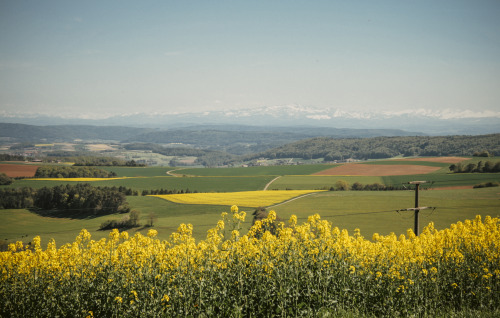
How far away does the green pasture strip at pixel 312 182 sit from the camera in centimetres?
6919

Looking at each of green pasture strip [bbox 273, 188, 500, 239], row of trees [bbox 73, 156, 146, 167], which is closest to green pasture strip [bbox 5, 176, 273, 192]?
green pasture strip [bbox 273, 188, 500, 239]

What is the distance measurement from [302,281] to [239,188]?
61753 millimetres

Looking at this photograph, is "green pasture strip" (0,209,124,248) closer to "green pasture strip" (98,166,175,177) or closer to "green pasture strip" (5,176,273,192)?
"green pasture strip" (5,176,273,192)

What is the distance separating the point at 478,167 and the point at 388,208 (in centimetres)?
3472

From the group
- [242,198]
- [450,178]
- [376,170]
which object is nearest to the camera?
[242,198]

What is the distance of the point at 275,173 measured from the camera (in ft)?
316

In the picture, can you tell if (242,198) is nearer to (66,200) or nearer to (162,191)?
(162,191)

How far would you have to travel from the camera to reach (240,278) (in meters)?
8.88

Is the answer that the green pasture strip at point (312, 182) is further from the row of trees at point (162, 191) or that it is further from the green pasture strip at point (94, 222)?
the green pasture strip at point (94, 222)

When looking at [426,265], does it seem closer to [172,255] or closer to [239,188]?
[172,255]

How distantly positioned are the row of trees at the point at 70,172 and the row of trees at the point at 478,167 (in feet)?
257

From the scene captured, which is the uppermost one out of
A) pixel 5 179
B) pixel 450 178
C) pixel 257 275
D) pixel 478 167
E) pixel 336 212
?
pixel 257 275

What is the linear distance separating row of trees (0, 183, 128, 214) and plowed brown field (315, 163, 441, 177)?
2105 inches

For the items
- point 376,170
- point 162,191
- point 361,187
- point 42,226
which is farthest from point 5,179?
point 376,170
